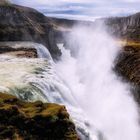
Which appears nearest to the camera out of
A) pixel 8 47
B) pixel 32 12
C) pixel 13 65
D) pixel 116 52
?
pixel 13 65

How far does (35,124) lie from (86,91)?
159ft

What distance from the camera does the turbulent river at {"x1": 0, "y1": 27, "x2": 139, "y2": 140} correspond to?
36.6 metres

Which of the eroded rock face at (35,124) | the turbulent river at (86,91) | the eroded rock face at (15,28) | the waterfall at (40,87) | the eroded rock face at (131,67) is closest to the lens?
the eroded rock face at (35,124)

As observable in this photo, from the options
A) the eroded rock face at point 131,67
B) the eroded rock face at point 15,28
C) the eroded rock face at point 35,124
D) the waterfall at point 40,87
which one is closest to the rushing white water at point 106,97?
the eroded rock face at point 131,67

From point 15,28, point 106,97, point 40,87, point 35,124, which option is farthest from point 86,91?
point 35,124

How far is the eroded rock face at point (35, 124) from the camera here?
82.9 ft

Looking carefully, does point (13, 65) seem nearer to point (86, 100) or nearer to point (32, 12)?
point (86, 100)

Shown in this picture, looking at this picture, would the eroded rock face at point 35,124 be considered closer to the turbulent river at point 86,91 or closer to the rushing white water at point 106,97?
the turbulent river at point 86,91

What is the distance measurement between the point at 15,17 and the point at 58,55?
2399cm

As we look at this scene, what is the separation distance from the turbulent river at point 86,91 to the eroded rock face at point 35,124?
17.4ft

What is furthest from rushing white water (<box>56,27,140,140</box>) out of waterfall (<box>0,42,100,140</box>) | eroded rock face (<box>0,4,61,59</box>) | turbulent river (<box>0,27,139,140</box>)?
eroded rock face (<box>0,4,61,59</box>)

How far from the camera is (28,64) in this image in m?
54.2

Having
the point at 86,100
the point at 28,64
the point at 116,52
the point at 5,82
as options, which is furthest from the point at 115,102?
the point at 116,52

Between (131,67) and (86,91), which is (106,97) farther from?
(131,67)
